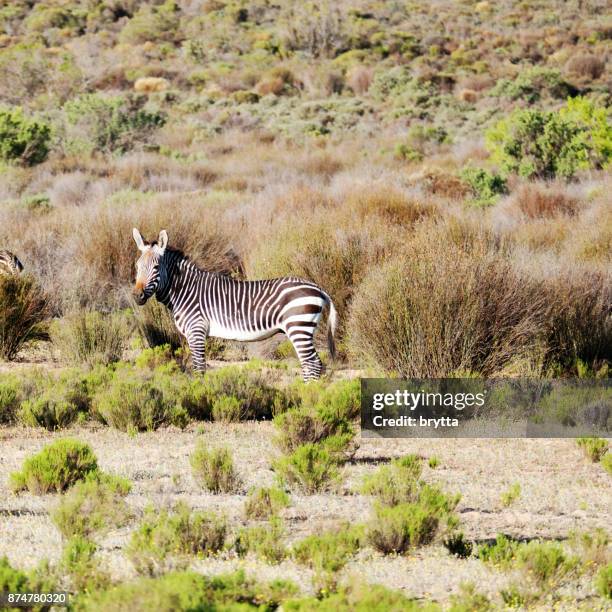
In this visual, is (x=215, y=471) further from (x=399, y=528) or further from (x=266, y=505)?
(x=399, y=528)

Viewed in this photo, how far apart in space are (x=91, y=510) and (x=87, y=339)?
22.8 ft

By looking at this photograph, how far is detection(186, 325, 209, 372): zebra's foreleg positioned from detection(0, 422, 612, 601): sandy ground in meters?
1.62

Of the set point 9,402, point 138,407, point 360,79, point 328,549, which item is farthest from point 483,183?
point 360,79

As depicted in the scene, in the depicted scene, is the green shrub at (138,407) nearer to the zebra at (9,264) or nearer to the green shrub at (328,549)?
the green shrub at (328,549)

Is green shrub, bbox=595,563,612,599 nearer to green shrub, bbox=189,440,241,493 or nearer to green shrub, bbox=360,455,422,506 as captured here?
green shrub, bbox=360,455,422,506

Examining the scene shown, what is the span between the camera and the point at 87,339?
12.9 meters

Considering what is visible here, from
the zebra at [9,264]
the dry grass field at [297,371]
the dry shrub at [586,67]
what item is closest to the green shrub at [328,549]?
the dry grass field at [297,371]

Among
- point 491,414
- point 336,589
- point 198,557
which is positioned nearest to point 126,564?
point 198,557

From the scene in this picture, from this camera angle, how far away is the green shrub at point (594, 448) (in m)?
8.54

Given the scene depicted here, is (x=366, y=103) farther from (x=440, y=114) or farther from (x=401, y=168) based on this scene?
(x=401, y=168)

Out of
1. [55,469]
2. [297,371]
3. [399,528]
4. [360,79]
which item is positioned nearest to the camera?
[399,528]

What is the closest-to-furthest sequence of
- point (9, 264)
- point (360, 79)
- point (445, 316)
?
point (445, 316)
point (9, 264)
point (360, 79)

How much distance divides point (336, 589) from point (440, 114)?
126 ft
